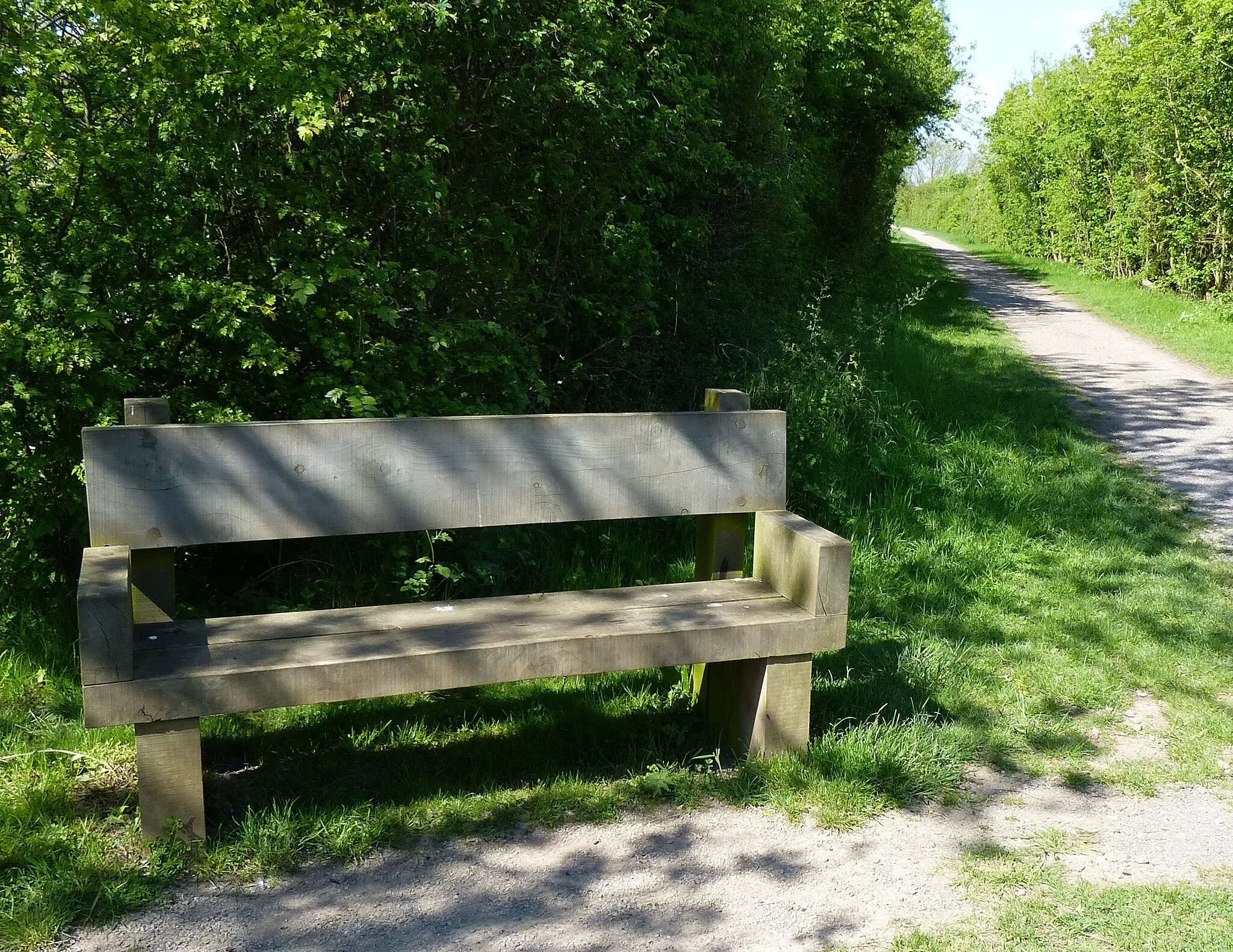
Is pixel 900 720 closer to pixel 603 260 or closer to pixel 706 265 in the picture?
pixel 603 260

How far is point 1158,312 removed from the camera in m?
17.1

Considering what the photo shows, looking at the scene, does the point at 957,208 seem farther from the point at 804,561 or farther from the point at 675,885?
the point at 675,885

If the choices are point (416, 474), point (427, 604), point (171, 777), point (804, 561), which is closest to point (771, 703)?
point (804, 561)

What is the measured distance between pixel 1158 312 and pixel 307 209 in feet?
53.9

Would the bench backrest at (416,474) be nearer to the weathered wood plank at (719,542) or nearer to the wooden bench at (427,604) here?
the wooden bench at (427,604)

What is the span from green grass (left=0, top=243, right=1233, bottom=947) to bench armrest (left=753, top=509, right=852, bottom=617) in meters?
0.50

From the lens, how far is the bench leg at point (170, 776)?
9.11 feet

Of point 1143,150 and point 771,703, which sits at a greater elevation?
point 1143,150

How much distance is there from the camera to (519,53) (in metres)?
5.00

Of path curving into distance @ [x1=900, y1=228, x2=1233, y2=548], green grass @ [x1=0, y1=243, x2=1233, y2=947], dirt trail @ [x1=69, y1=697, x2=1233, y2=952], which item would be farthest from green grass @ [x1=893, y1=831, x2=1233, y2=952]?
path curving into distance @ [x1=900, y1=228, x2=1233, y2=548]

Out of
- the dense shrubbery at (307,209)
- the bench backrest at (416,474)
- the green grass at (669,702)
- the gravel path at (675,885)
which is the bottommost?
the gravel path at (675,885)

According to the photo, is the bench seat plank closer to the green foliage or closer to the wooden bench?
the wooden bench

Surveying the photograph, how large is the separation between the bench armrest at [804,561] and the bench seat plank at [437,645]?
0.15 ft

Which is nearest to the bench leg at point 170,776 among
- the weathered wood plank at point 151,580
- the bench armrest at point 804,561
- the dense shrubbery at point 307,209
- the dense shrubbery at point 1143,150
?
the weathered wood plank at point 151,580
